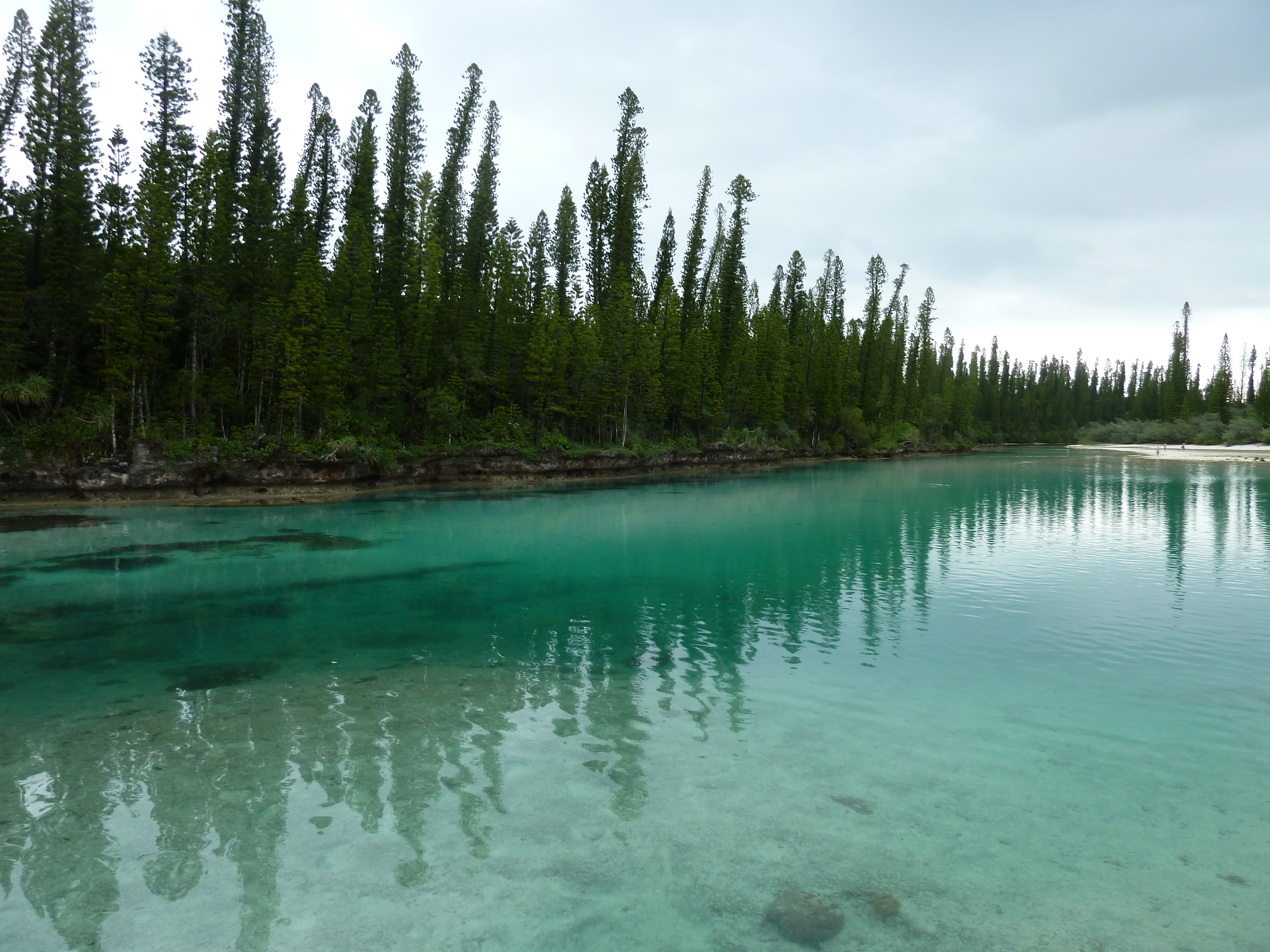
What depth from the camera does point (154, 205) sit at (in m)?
29.5

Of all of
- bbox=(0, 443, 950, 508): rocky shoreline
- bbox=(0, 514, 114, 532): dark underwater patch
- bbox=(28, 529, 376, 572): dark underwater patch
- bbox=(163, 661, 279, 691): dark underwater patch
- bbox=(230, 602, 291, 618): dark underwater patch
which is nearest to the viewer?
bbox=(163, 661, 279, 691): dark underwater patch

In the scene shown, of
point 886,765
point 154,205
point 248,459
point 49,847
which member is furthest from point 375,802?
point 154,205

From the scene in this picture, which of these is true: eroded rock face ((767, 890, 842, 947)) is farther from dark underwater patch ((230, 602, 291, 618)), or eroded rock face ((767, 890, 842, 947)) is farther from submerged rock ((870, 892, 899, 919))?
dark underwater patch ((230, 602, 291, 618))

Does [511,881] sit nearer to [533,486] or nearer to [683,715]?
[683,715]

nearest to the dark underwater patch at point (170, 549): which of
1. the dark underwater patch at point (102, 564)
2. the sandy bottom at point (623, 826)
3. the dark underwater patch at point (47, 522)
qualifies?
the dark underwater patch at point (102, 564)

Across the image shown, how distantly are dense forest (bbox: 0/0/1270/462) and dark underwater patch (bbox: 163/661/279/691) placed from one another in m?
23.7

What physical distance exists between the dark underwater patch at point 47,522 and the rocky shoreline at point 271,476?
3260mm

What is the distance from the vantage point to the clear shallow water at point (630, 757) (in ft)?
14.3

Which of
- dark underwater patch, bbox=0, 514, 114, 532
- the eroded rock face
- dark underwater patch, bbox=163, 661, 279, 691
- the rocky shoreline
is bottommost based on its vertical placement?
dark underwater patch, bbox=163, 661, 279, 691

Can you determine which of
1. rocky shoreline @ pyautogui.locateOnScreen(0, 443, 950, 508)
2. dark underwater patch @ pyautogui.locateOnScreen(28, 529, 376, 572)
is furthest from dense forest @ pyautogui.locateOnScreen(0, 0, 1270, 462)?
dark underwater patch @ pyautogui.locateOnScreen(28, 529, 376, 572)

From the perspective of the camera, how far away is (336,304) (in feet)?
124

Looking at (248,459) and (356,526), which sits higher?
(248,459)

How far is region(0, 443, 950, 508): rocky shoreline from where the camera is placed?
2658 cm

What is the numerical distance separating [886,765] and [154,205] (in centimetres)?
3504
